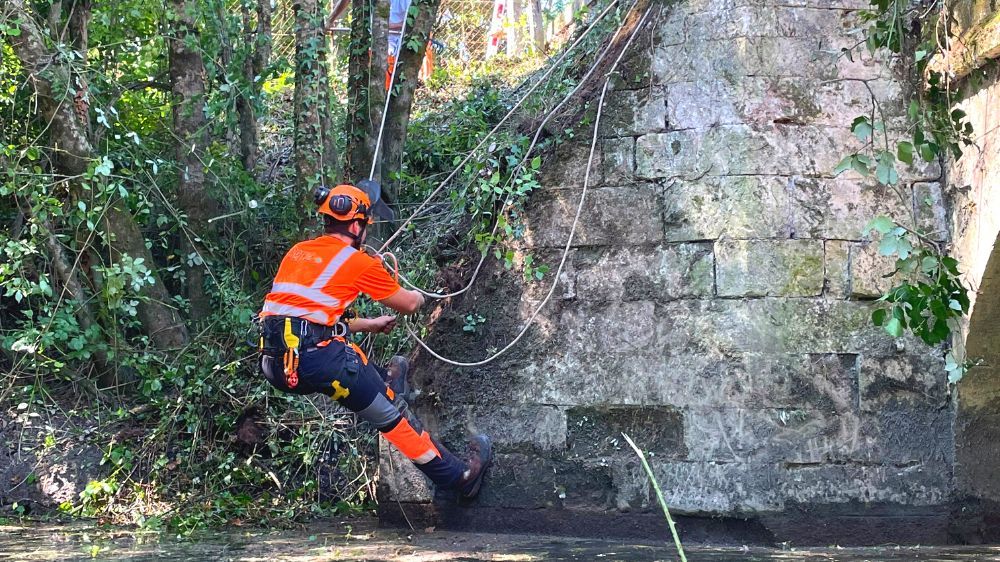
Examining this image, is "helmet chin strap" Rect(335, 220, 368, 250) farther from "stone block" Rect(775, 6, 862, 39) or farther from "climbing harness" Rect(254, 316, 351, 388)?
"stone block" Rect(775, 6, 862, 39)

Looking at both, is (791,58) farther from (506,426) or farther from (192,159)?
(192,159)

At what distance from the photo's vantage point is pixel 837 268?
16.6 feet

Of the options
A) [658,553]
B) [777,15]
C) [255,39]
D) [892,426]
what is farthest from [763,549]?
[255,39]

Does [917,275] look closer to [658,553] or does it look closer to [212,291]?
[658,553]

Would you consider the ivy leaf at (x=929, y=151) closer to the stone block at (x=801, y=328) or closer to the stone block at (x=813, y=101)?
the stone block at (x=813, y=101)

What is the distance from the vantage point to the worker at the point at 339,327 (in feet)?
16.2

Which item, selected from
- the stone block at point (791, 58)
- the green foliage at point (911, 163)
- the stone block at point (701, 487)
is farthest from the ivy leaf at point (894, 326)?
the stone block at point (791, 58)

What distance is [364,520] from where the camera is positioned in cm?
577

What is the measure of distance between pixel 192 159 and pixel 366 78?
4.94 feet

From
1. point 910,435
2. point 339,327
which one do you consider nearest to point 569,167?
point 339,327

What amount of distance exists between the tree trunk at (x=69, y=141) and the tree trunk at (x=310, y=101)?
3.91 ft

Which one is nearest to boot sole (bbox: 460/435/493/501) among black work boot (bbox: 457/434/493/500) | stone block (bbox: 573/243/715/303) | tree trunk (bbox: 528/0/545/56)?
black work boot (bbox: 457/434/493/500)

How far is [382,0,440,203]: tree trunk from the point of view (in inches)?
249

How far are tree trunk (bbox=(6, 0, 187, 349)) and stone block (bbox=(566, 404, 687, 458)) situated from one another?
301 centimetres
